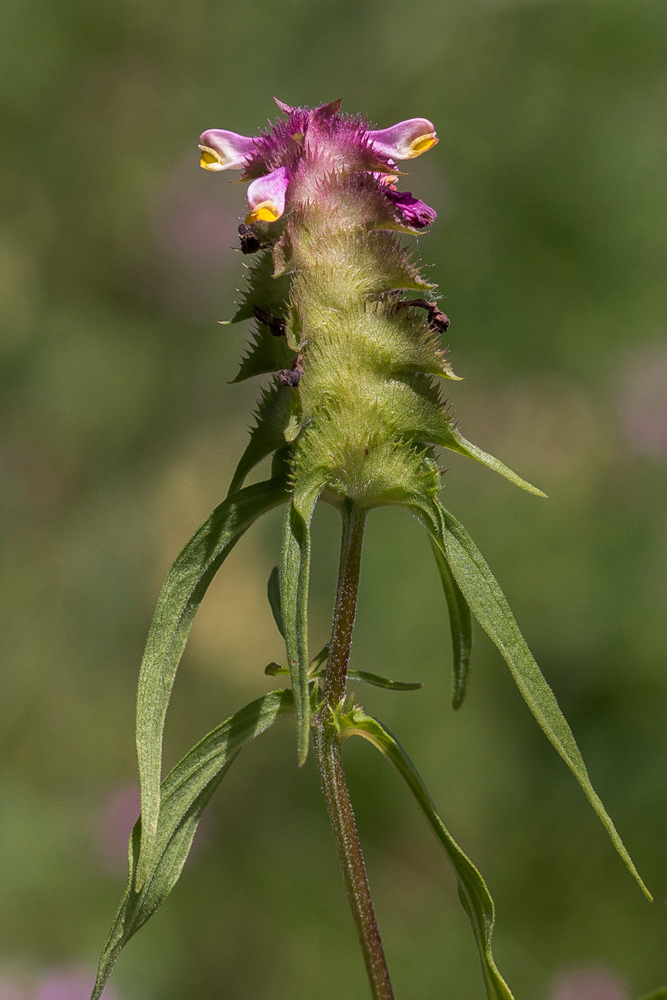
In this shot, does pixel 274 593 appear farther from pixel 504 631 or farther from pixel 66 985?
pixel 66 985

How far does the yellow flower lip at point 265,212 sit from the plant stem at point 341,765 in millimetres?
298

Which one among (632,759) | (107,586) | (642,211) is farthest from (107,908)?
(642,211)

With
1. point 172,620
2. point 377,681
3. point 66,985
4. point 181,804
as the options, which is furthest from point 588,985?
point 172,620

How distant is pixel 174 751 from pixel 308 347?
12.3 ft

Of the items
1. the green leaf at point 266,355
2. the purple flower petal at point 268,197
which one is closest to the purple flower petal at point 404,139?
the purple flower petal at point 268,197

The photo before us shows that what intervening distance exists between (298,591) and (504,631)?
0.20m

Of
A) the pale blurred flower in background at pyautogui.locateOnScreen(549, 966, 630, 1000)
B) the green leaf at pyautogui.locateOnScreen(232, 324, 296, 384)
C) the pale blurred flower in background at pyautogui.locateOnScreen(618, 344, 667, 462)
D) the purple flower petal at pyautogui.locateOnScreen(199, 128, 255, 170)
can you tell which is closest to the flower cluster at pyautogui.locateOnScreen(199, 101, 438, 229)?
the purple flower petal at pyautogui.locateOnScreen(199, 128, 255, 170)

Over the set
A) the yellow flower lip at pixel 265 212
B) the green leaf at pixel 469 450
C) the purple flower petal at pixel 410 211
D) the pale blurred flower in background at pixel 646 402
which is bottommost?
the green leaf at pixel 469 450

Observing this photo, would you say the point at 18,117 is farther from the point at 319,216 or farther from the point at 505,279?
the point at 319,216

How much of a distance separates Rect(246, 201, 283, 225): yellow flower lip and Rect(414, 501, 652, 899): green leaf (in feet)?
1.02

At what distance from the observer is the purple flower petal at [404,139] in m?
0.96

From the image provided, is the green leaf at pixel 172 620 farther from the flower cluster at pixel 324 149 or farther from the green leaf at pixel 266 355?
the flower cluster at pixel 324 149

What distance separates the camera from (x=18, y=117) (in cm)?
554

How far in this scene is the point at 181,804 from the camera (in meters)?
0.92
